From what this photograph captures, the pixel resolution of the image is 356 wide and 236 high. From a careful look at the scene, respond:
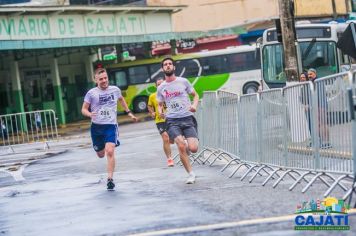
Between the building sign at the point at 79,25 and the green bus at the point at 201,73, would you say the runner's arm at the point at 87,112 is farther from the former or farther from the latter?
the green bus at the point at 201,73

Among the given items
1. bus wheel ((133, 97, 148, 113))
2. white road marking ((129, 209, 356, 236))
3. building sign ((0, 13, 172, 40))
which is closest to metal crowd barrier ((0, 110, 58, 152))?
building sign ((0, 13, 172, 40))

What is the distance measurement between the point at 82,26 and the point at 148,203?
29.0 metres

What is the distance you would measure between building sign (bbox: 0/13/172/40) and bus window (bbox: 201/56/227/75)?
2.83m

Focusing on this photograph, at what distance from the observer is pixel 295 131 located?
10.1 meters

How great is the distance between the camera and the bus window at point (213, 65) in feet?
141

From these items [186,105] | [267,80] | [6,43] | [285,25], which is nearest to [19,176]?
[186,105]

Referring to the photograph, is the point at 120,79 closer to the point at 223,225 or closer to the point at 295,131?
the point at 295,131

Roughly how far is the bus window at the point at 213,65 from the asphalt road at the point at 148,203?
28.0 metres

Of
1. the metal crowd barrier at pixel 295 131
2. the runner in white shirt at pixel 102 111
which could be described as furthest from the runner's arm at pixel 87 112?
the metal crowd barrier at pixel 295 131

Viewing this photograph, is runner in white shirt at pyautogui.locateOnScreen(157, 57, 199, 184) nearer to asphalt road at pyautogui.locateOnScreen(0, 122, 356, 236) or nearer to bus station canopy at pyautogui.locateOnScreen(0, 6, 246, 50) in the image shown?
asphalt road at pyautogui.locateOnScreen(0, 122, 356, 236)

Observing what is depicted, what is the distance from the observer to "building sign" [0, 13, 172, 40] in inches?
1345

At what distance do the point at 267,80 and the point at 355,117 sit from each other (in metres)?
18.4

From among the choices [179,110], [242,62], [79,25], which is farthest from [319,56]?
[242,62]

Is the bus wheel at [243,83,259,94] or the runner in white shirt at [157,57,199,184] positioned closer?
the runner in white shirt at [157,57,199,184]
